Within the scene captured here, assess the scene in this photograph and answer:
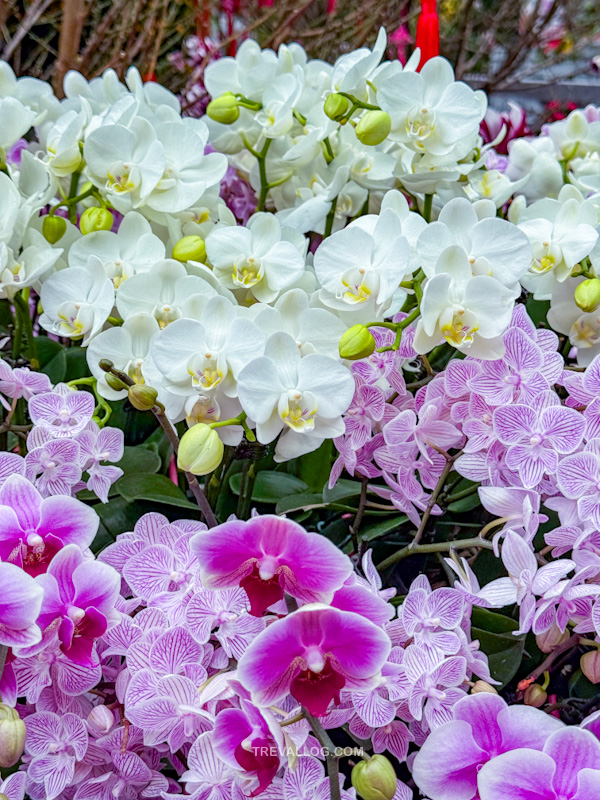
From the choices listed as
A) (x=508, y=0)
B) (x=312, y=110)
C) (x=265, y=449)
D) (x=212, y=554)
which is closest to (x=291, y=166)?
(x=312, y=110)

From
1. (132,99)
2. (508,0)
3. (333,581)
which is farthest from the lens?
(508,0)

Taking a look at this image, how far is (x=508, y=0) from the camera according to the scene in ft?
6.86

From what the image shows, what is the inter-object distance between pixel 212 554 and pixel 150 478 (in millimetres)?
195

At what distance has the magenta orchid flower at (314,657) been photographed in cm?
32

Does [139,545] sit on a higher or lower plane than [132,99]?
lower

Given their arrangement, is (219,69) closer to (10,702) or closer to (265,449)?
(265,449)

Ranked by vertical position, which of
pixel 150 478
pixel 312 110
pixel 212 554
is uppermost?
pixel 312 110

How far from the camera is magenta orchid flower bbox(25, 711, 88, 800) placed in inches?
15.4

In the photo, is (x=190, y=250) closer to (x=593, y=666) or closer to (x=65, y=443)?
(x=65, y=443)

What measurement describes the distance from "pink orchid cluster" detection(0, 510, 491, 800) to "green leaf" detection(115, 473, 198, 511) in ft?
0.17

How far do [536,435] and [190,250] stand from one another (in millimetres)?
244

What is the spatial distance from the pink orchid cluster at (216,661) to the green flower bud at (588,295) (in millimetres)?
→ 204

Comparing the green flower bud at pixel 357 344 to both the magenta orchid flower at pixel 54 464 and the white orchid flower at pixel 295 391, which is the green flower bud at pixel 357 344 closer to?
the white orchid flower at pixel 295 391

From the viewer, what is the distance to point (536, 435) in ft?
1.30
